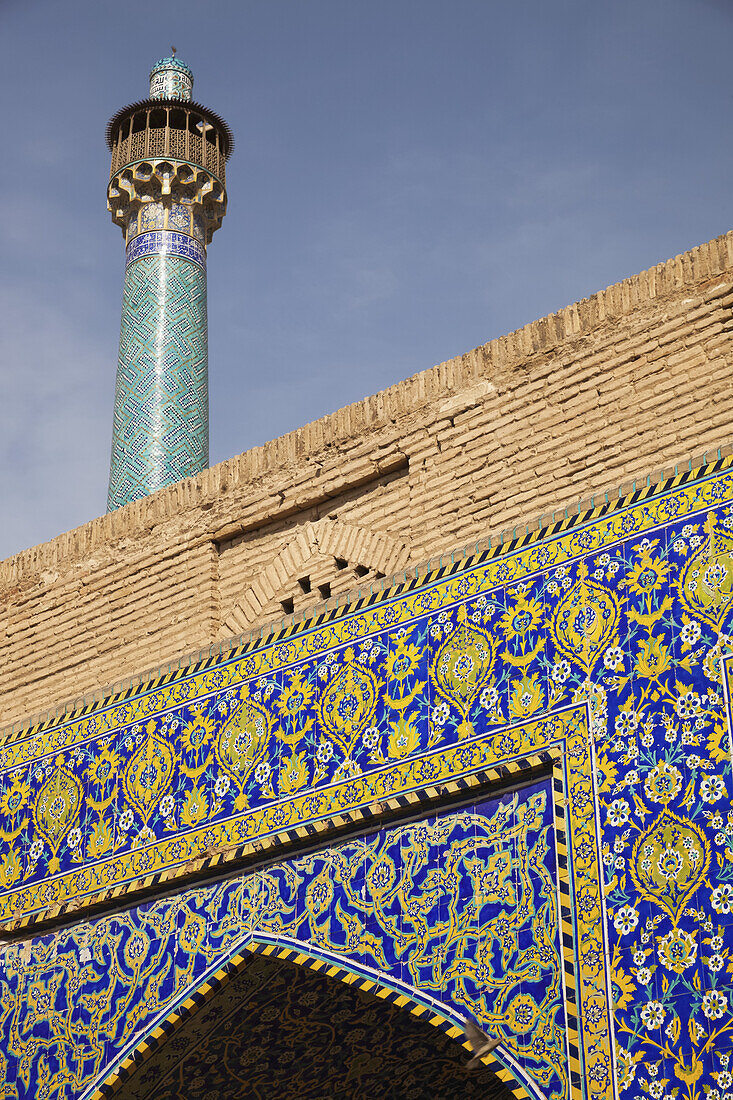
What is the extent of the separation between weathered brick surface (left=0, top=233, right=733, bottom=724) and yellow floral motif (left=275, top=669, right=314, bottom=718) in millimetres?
616

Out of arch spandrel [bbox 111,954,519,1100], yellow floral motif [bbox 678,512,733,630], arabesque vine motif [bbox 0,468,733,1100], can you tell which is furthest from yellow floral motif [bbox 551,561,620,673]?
arch spandrel [bbox 111,954,519,1100]

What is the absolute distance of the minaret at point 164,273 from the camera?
35.3 ft

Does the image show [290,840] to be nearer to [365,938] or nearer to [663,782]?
[365,938]

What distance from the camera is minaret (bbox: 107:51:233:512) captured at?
35.3 feet

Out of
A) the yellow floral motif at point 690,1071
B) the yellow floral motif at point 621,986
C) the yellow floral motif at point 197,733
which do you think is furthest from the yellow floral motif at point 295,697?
the yellow floral motif at point 690,1071

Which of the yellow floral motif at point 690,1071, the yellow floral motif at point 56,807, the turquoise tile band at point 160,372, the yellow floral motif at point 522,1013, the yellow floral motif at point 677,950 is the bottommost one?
the yellow floral motif at point 690,1071

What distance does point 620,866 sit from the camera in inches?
157

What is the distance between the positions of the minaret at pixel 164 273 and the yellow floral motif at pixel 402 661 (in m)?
5.83

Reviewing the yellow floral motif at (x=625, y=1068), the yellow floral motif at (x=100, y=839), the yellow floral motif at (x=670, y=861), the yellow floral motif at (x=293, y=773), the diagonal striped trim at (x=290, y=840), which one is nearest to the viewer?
the yellow floral motif at (x=625, y=1068)

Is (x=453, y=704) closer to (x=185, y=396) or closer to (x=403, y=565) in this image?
(x=403, y=565)

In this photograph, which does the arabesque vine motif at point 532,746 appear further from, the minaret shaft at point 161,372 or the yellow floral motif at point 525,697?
the minaret shaft at point 161,372

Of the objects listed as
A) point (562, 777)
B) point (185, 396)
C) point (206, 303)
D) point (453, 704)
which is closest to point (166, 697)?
point (453, 704)

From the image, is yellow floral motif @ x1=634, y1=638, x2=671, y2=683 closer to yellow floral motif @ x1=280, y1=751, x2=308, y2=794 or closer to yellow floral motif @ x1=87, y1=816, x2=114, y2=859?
yellow floral motif @ x1=280, y1=751, x2=308, y2=794

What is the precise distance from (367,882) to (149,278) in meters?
8.02
